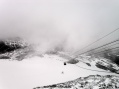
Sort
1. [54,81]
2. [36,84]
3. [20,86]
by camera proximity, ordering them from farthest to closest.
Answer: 1. [54,81]
2. [36,84]
3. [20,86]

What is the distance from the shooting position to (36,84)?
16225cm

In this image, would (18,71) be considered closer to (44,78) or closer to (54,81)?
(44,78)

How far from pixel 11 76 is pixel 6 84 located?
98.0 feet

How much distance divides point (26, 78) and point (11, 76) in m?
15.0

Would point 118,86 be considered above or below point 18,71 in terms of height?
below

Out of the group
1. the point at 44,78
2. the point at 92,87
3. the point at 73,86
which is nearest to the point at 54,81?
the point at 44,78

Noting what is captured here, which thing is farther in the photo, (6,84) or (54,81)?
(54,81)

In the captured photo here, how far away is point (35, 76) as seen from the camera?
18900cm

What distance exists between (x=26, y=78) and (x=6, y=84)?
30548 mm

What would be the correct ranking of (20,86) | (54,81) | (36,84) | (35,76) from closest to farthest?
1. (20,86)
2. (36,84)
3. (54,81)
4. (35,76)

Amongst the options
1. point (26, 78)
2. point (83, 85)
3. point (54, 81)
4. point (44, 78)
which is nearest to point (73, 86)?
point (83, 85)

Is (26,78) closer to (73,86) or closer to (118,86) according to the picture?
(73,86)

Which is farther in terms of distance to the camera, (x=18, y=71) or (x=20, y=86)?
(x=18, y=71)

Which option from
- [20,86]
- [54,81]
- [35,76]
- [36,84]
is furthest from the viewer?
[35,76]
